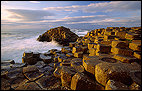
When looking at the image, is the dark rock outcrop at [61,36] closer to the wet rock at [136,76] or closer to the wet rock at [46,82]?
the wet rock at [46,82]

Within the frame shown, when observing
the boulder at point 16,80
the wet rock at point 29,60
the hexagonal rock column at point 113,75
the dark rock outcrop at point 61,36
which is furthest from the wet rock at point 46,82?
the dark rock outcrop at point 61,36

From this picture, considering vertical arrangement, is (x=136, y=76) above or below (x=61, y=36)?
below

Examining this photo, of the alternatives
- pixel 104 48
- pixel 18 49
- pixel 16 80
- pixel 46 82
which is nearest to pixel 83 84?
pixel 46 82

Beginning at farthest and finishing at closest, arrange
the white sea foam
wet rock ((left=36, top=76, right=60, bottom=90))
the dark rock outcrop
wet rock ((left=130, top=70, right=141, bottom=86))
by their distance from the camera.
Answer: the dark rock outcrop
the white sea foam
wet rock ((left=36, top=76, right=60, bottom=90))
wet rock ((left=130, top=70, right=141, bottom=86))

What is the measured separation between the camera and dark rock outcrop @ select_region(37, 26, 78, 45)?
1583cm

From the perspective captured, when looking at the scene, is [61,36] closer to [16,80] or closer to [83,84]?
[16,80]

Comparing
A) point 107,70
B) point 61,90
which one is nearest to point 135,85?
point 107,70

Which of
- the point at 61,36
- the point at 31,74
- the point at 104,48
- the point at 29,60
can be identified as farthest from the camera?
the point at 61,36

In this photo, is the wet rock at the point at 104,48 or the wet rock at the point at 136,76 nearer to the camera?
the wet rock at the point at 136,76

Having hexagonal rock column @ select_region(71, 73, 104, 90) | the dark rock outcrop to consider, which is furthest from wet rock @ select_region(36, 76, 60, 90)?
the dark rock outcrop

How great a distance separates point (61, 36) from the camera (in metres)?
16.9

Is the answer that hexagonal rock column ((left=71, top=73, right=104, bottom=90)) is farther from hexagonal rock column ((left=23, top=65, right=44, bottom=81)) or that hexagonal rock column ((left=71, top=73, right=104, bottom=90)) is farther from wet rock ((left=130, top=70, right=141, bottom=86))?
hexagonal rock column ((left=23, top=65, right=44, bottom=81))

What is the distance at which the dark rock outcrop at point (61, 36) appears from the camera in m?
15.8

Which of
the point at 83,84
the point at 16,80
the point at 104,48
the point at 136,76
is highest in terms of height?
the point at 104,48
